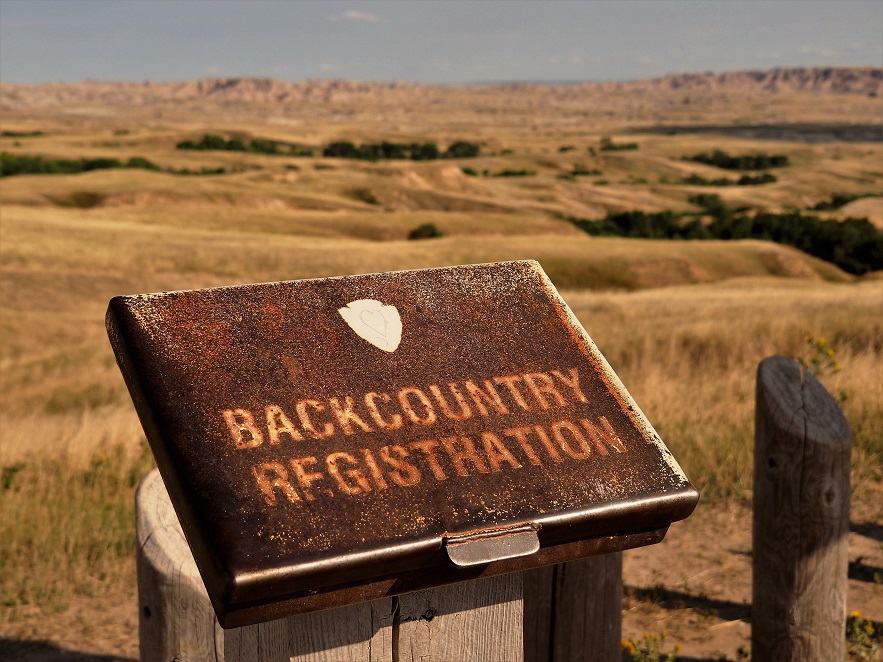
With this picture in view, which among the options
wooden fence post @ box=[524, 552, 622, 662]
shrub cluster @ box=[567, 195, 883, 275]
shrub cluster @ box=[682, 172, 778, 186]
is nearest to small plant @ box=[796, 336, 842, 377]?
wooden fence post @ box=[524, 552, 622, 662]

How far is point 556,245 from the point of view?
34.0m

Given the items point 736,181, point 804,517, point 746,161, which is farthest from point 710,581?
point 746,161

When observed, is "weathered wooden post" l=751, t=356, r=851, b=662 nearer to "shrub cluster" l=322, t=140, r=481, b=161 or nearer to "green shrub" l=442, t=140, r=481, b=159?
"shrub cluster" l=322, t=140, r=481, b=161

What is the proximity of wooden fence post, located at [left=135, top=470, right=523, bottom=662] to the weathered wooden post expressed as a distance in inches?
76.8

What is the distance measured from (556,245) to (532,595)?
31990 millimetres

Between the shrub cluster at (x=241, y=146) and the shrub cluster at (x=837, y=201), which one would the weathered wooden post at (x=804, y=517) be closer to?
the shrub cluster at (x=837, y=201)

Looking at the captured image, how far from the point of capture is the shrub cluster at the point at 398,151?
94.0 m

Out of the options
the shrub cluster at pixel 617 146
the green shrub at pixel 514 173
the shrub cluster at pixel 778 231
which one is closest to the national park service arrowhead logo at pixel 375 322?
the shrub cluster at pixel 778 231

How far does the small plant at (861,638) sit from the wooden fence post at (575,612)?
72.2 inches

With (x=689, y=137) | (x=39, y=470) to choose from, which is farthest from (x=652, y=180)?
(x=39, y=470)

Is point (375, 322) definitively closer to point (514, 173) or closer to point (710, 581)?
point (710, 581)

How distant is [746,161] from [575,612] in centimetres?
10563

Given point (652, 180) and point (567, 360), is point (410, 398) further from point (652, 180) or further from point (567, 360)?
point (652, 180)

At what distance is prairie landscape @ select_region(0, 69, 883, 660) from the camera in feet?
→ 15.7
